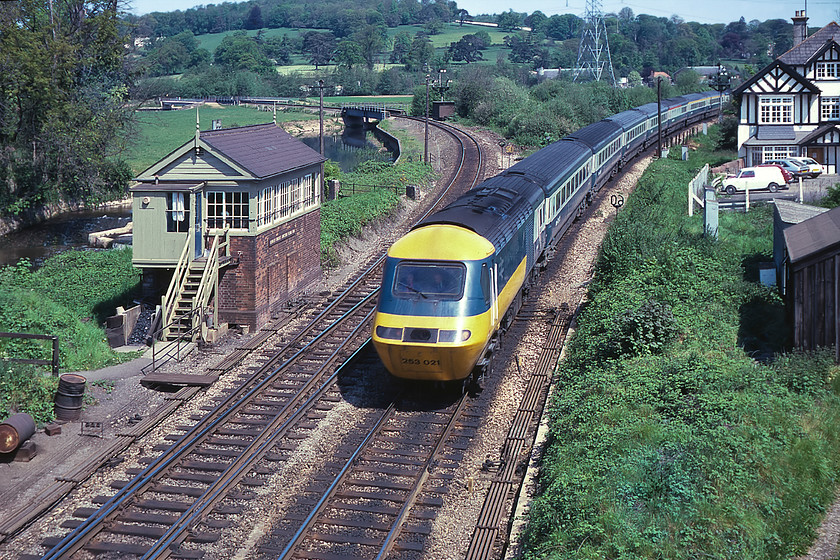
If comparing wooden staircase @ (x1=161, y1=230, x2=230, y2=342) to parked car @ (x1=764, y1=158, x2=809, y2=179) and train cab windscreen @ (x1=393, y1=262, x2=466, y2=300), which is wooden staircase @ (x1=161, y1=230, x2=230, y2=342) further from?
parked car @ (x1=764, y1=158, x2=809, y2=179)

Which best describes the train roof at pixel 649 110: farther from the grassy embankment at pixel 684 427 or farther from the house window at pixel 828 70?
the grassy embankment at pixel 684 427

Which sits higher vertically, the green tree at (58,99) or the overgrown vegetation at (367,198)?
the green tree at (58,99)

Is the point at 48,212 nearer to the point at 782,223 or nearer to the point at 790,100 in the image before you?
the point at 782,223

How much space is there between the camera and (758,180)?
3709 centimetres

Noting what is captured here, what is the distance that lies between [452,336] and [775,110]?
43436 millimetres

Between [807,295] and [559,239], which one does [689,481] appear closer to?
[807,295]

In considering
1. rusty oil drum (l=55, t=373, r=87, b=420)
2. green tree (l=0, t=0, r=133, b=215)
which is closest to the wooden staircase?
rusty oil drum (l=55, t=373, r=87, b=420)

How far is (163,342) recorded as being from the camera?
19.8 metres

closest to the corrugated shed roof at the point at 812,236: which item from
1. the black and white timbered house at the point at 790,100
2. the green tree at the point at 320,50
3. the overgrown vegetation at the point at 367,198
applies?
the overgrown vegetation at the point at 367,198

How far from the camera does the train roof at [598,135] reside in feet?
115

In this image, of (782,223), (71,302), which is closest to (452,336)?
(782,223)

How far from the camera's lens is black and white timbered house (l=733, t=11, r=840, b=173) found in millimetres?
49438

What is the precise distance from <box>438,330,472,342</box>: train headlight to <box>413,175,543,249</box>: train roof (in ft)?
7.75

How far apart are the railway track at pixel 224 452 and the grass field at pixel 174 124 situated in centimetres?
3984
